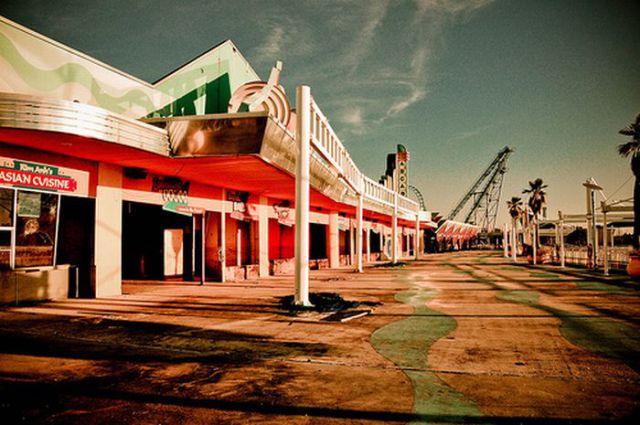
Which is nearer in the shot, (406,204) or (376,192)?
(376,192)

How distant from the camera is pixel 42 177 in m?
11.0

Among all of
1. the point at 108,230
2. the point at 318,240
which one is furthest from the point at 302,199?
the point at 318,240

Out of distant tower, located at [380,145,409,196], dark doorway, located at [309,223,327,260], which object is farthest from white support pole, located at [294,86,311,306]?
distant tower, located at [380,145,409,196]

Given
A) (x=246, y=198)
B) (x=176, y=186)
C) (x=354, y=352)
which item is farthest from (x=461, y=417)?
(x=246, y=198)

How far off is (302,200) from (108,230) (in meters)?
6.94

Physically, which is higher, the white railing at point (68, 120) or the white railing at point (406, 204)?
the white railing at point (406, 204)

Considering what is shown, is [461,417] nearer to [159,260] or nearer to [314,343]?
[314,343]

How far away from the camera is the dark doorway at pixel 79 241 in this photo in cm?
1253

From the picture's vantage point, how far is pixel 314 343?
22.5 feet

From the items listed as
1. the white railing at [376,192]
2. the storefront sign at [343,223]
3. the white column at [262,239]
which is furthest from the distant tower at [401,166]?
the white column at [262,239]

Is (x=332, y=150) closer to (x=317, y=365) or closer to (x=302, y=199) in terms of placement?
(x=302, y=199)

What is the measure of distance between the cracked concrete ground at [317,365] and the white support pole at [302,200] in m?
1.01

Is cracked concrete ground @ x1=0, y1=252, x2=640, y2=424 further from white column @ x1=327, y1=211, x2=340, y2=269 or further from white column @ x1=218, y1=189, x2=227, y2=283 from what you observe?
white column @ x1=327, y1=211, x2=340, y2=269

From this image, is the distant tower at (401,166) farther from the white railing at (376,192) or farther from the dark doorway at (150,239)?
the dark doorway at (150,239)
